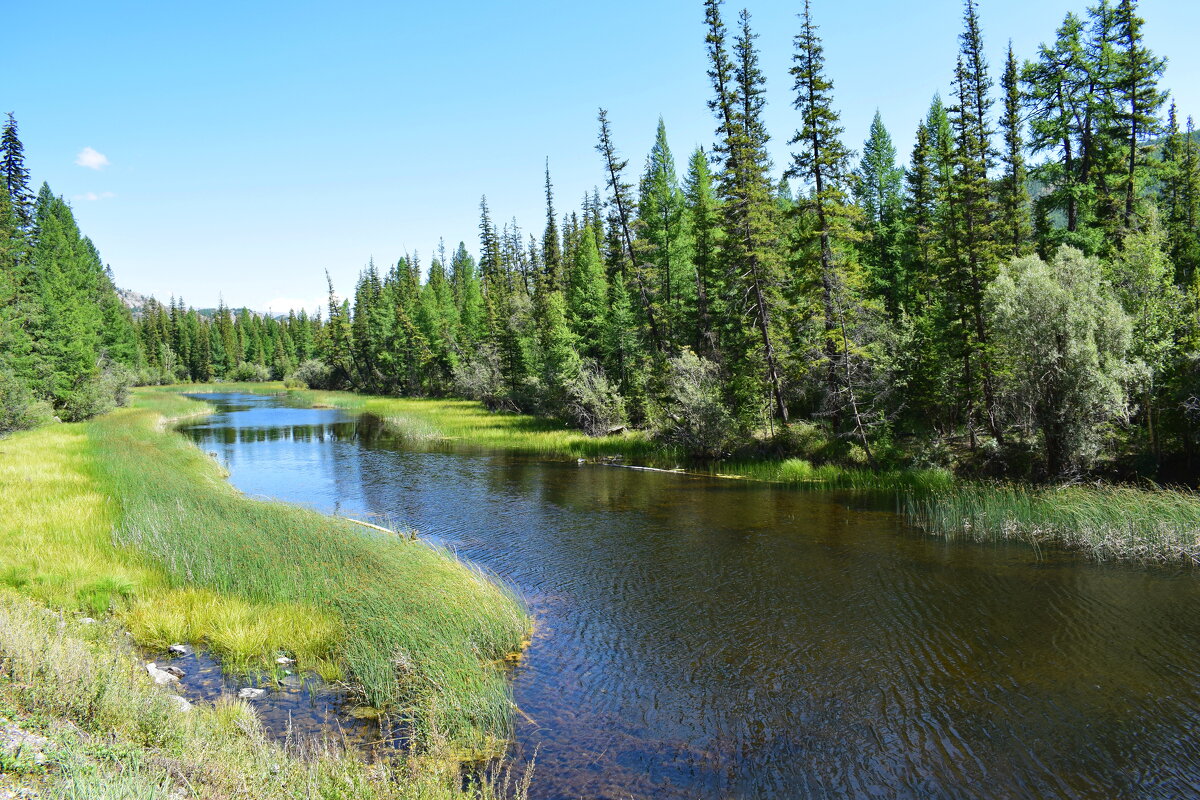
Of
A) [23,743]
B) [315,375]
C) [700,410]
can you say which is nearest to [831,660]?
[23,743]

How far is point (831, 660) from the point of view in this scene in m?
11.8

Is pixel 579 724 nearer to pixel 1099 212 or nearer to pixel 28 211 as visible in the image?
pixel 1099 212

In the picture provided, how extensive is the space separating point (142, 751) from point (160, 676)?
4.37 m

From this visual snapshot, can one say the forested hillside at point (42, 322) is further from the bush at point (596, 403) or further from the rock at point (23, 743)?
the rock at point (23, 743)

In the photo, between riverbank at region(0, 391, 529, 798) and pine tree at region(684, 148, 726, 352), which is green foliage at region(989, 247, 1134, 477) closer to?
pine tree at region(684, 148, 726, 352)

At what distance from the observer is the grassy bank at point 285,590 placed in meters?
10.0

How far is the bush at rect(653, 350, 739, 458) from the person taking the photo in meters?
31.0

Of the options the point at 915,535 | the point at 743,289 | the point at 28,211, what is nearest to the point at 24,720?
the point at 915,535

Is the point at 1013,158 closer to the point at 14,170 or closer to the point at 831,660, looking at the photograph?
the point at 831,660

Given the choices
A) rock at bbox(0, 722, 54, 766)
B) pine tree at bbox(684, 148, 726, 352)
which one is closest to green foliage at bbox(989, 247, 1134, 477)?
pine tree at bbox(684, 148, 726, 352)

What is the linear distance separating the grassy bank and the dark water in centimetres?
124

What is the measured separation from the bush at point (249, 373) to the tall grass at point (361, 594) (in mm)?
121672

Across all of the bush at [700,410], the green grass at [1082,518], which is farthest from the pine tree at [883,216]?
the green grass at [1082,518]

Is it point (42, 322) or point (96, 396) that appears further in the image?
point (96, 396)
